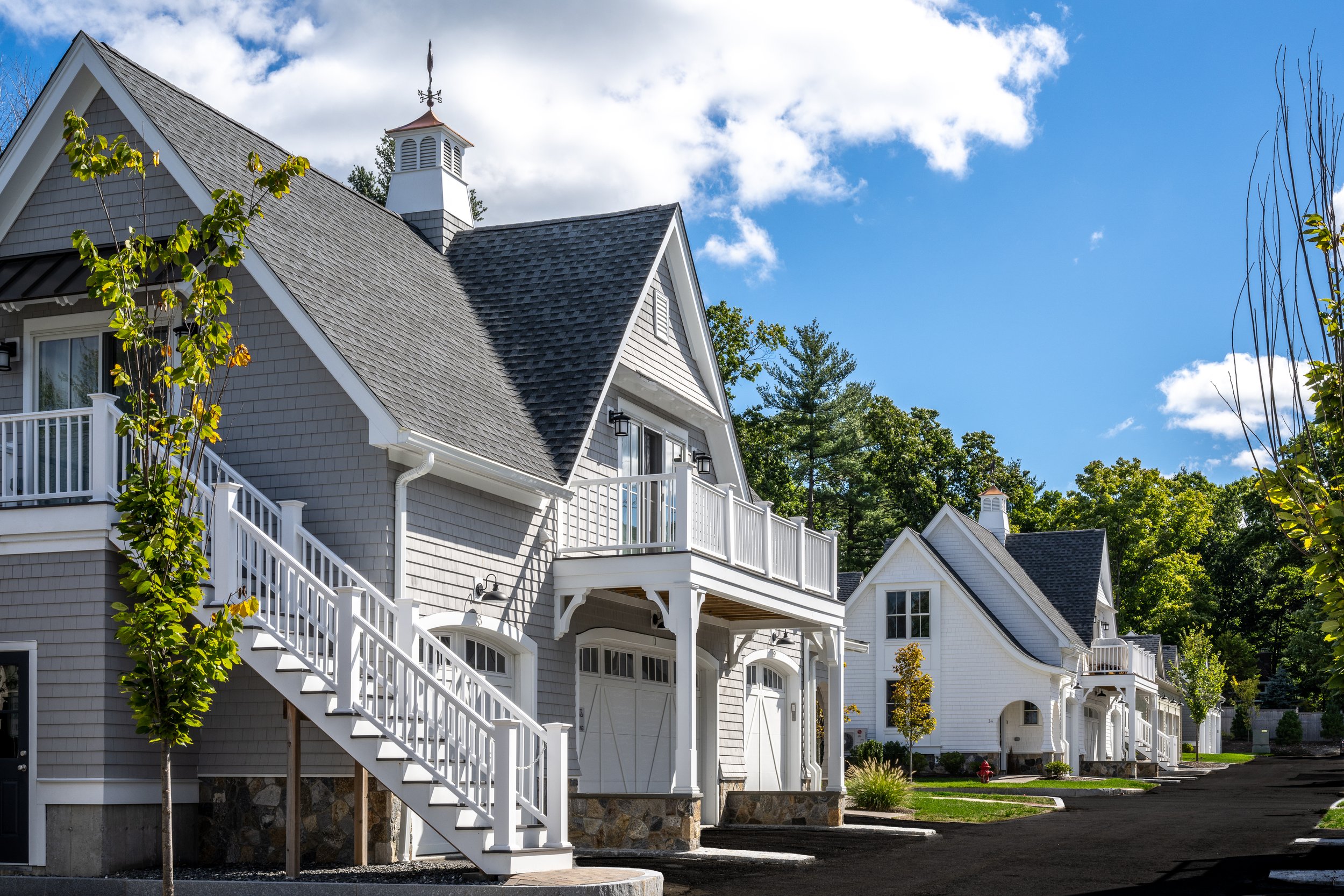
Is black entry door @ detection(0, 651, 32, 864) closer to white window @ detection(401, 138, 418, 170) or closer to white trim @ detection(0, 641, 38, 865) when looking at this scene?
white trim @ detection(0, 641, 38, 865)

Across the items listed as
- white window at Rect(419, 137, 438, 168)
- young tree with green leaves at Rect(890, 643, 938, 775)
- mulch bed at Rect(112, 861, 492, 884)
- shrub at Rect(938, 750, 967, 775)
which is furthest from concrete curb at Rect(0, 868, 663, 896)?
shrub at Rect(938, 750, 967, 775)

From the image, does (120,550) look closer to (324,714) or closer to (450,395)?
(324,714)

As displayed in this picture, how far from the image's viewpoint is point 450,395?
16.7m

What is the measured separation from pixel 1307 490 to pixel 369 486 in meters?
9.10

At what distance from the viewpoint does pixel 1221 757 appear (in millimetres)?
63844

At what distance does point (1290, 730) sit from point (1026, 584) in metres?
34.9

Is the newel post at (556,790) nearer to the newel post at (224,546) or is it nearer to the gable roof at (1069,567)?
the newel post at (224,546)

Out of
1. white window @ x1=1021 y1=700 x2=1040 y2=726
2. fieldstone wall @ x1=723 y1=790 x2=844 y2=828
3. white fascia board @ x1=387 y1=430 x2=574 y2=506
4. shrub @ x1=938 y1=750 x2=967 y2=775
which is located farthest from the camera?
white window @ x1=1021 y1=700 x2=1040 y2=726

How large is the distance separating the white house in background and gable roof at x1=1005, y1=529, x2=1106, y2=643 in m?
0.34

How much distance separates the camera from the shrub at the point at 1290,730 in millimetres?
69750

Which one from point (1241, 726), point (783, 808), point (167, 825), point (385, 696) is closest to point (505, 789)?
point (385, 696)

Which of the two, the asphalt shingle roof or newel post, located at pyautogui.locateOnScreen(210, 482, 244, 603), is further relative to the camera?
the asphalt shingle roof

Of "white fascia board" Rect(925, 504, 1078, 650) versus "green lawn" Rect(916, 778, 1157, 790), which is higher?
"white fascia board" Rect(925, 504, 1078, 650)

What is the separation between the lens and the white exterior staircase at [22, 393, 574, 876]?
1238cm
